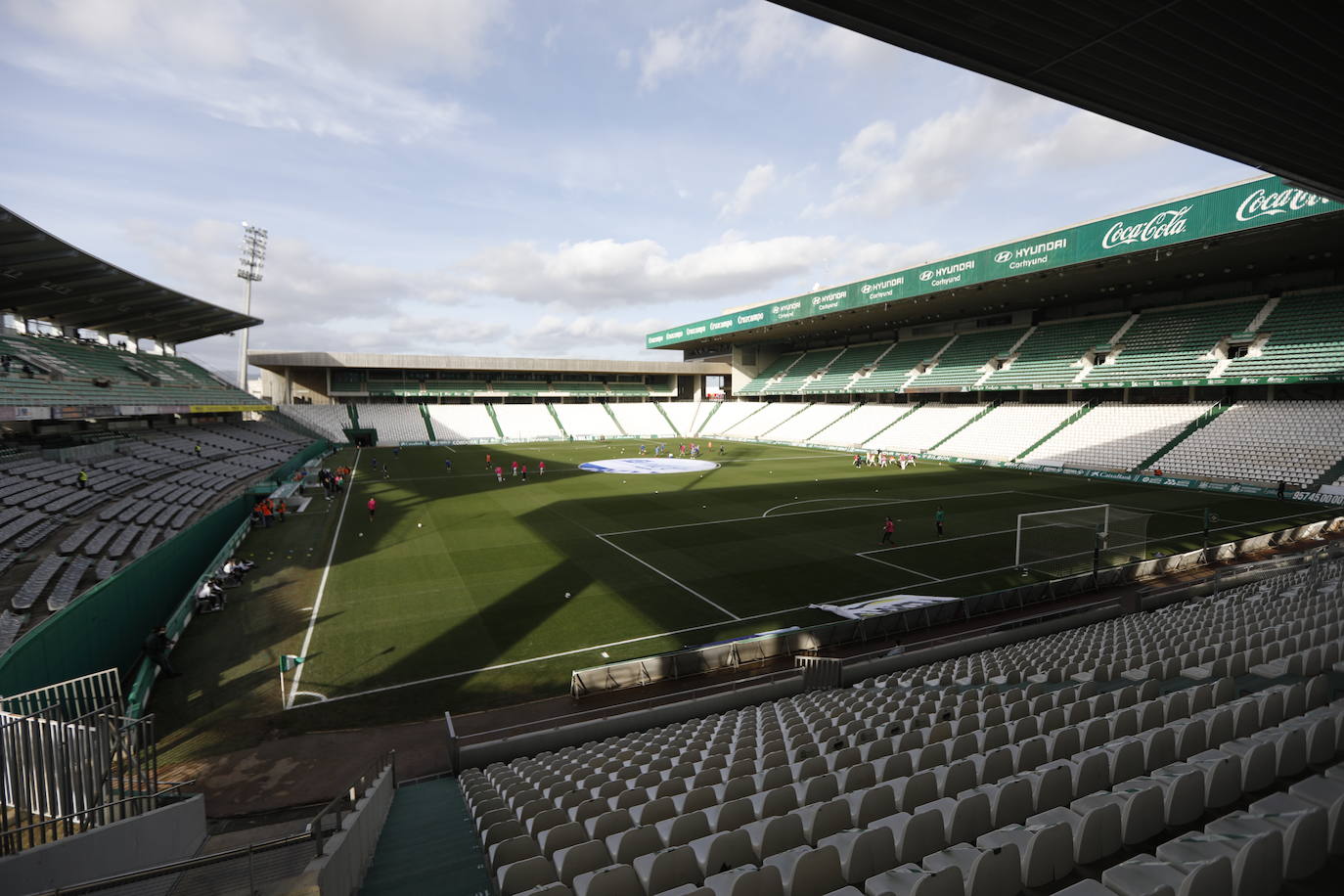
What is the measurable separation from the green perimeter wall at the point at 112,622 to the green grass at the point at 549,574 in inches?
43.3

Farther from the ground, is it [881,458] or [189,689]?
[881,458]

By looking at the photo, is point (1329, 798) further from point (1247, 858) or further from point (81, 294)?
point (81, 294)

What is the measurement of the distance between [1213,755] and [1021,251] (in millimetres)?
41044

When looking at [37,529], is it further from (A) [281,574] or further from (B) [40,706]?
(B) [40,706]

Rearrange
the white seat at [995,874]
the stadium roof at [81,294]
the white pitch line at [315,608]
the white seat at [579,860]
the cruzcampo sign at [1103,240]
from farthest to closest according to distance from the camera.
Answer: the cruzcampo sign at [1103,240]
the stadium roof at [81,294]
the white pitch line at [315,608]
the white seat at [579,860]
the white seat at [995,874]

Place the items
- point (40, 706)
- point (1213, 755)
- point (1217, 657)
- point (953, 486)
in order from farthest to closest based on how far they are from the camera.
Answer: point (953, 486) < point (40, 706) < point (1217, 657) < point (1213, 755)

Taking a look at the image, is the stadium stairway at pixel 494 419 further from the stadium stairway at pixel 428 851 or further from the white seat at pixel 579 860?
the white seat at pixel 579 860

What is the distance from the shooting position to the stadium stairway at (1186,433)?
3784 cm

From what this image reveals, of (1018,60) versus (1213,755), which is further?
(1018,60)

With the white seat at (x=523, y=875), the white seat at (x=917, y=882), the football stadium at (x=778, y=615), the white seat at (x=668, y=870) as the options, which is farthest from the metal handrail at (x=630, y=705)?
the white seat at (x=917, y=882)

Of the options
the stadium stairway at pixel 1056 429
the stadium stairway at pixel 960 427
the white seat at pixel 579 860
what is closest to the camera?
the white seat at pixel 579 860

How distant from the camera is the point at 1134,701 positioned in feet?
23.1

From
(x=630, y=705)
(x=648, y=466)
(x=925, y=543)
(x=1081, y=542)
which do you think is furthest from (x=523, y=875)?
(x=648, y=466)

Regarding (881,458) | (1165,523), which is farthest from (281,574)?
(881,458)
